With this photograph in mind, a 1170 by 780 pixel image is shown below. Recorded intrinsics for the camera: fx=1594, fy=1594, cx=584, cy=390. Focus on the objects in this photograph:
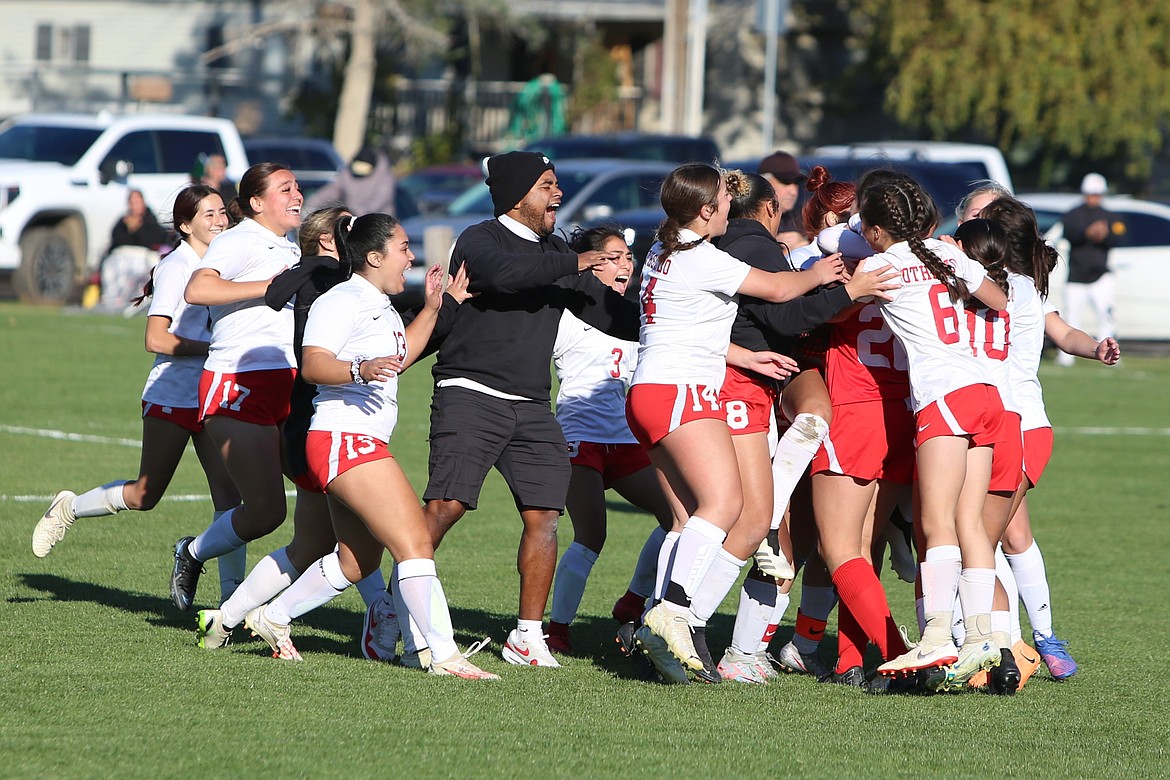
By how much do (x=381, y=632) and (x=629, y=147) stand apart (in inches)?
677

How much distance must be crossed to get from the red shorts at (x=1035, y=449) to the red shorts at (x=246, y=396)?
308 cm

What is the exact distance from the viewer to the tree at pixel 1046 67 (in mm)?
30656

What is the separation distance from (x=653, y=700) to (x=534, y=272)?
1.65 meters

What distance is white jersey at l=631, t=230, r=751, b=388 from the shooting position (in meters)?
5.98

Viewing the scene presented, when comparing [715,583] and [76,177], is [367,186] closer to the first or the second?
[76,177]

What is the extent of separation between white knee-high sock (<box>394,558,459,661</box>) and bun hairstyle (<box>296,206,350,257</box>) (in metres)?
1.47

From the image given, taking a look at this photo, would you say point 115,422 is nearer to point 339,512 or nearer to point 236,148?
point 339,512

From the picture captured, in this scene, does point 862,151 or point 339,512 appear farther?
point 862,151

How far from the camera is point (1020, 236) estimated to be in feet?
20.8

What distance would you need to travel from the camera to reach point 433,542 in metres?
6.16

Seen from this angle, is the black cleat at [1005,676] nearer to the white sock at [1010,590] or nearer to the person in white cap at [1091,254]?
the white sock at [1010,590]

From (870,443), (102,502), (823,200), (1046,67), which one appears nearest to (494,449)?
(870,443)

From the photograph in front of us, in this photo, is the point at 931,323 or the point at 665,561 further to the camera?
the point at 665,561

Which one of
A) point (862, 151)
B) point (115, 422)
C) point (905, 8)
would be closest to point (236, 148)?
point (862, 151)
